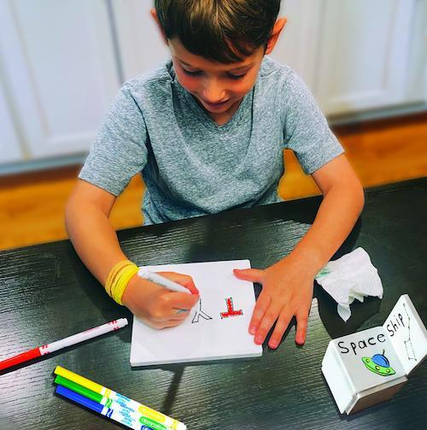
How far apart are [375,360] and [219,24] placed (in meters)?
0.48

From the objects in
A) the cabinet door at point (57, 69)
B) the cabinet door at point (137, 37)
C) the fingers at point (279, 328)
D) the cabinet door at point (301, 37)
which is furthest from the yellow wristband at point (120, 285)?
the cabinet door at point (301, 37)

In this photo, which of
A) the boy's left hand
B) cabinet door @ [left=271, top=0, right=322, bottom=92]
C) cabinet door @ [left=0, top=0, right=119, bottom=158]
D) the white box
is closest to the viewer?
the white box

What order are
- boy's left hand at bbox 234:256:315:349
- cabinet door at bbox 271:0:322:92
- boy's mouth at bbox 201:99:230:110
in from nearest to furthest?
boy's left hand at bbox 234:256:315:349, boy's mouth at bbox 201:99:230:110, cabinet door at bbox 271:0:322:92

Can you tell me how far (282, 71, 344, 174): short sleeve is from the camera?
915 millimetres

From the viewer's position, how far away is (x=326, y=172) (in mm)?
914

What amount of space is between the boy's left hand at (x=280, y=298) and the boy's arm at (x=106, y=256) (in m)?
0.10

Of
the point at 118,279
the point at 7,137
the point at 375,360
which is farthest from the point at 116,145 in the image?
the point at 7,137

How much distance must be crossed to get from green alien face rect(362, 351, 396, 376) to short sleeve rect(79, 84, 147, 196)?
1.70ft

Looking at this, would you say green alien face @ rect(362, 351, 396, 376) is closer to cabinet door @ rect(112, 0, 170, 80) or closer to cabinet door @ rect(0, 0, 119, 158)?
cabinet door @ rect(112, 0, 170, 80)

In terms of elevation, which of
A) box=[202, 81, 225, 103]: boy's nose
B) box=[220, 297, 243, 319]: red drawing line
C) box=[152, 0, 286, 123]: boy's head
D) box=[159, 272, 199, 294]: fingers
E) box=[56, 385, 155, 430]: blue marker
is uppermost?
box=[152, 0, 286, 123]: boy's head

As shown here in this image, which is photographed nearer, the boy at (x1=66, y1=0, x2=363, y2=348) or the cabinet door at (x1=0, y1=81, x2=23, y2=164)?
the boy at (x1=66, y1=0, x2=363, y2=348)

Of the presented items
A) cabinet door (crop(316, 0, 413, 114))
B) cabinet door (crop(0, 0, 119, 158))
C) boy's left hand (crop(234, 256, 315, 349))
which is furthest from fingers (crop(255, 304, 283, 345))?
cabinet door (crop(316, 0, 413, 114))

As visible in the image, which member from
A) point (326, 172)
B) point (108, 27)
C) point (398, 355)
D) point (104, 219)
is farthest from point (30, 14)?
point (398, 355)

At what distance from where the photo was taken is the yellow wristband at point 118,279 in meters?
0.70
